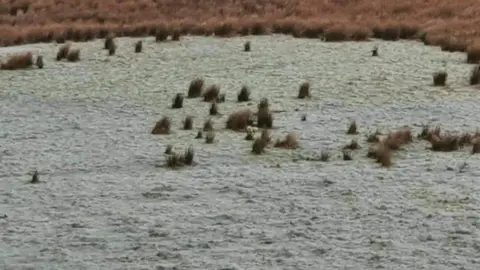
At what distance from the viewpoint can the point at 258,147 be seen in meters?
12.7

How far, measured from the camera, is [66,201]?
33.6 feet

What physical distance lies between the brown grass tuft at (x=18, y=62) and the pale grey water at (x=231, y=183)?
137 centimetres

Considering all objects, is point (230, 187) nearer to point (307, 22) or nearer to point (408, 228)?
point (408, 228)

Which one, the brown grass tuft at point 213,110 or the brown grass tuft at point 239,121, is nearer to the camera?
the brown grass tuft at point 239,121

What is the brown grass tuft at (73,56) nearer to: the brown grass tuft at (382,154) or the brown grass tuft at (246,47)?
the brown grass tuft at (246,47)

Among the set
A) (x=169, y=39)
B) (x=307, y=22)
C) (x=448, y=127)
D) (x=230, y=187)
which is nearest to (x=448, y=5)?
(x=307, y=22)

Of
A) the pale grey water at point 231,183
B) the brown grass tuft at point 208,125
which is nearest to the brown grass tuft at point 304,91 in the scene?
the pale grey water at point 231,183

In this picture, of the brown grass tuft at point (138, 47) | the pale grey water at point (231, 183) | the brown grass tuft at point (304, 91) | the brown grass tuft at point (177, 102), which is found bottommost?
the pale grey water at point (231, 183)

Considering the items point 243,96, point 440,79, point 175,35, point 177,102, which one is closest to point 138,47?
point 175,35

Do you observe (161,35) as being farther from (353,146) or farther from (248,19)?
(353,146)

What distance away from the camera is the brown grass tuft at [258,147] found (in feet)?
41.4

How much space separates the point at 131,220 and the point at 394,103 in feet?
25.6

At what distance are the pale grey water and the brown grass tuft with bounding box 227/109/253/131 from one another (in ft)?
1.42

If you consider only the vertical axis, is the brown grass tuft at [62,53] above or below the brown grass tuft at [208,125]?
above
